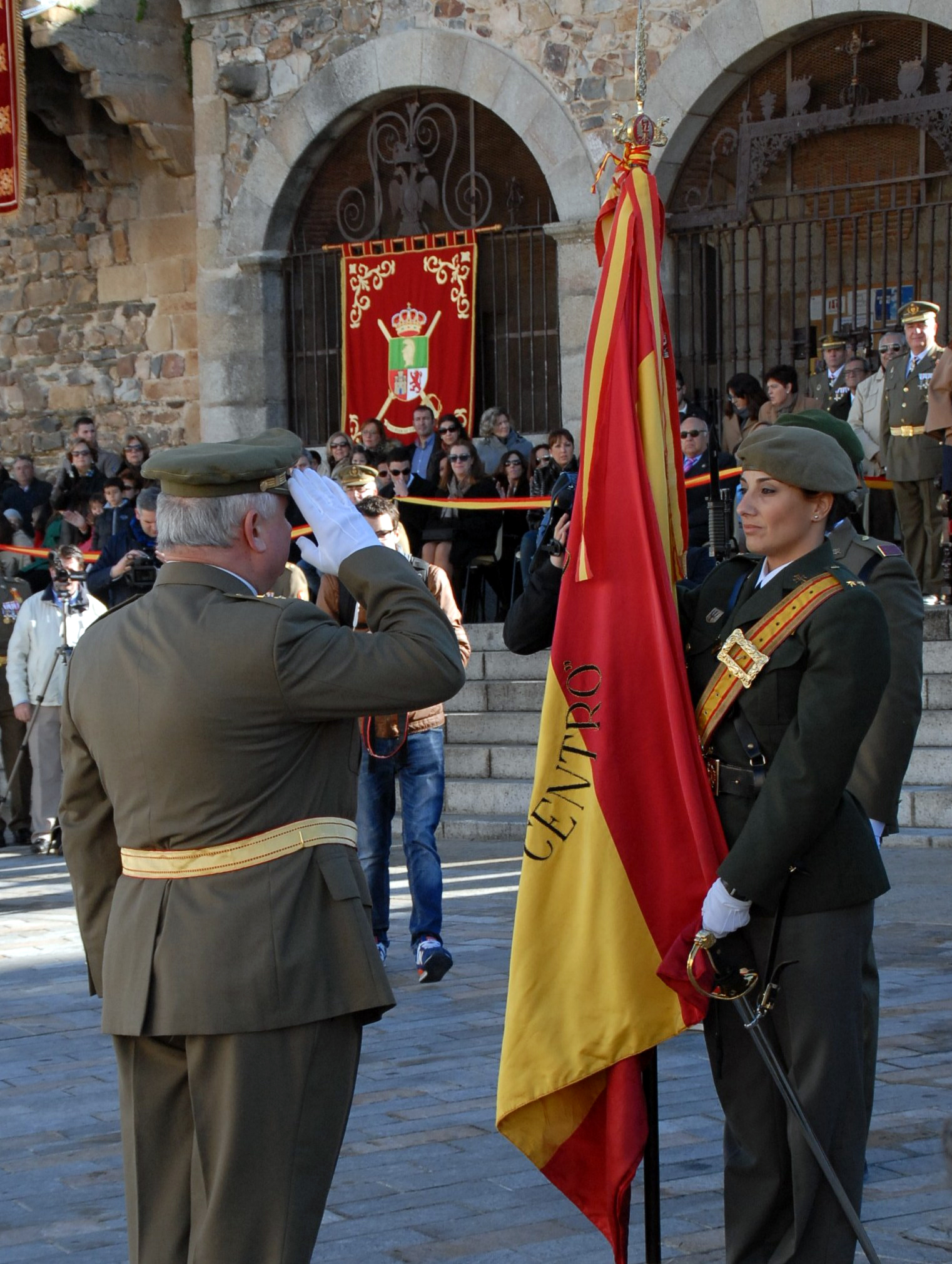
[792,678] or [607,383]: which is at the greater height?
[607,383]

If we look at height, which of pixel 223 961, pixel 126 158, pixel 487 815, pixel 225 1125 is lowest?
pixel 487 815

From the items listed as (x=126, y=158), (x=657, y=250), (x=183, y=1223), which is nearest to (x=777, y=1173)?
(x=183, y=1223)

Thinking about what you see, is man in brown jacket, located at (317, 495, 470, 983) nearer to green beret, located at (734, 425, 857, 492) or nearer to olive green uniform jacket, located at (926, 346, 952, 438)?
green beret, located at (734, 425, 857, 492)

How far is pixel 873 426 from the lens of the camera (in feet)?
38.6

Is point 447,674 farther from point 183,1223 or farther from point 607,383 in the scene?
point 607,383

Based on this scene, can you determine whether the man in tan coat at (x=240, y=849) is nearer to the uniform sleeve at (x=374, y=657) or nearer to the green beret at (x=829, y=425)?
the uniform sleeve at (x=374, y=657)

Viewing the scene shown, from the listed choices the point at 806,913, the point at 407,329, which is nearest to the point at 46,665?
the point at 407,329

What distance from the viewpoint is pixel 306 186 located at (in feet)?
54.2

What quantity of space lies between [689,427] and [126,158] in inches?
375

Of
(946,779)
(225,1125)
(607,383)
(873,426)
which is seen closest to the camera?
(225,1125)

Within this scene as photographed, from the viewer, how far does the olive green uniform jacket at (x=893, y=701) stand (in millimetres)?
4176

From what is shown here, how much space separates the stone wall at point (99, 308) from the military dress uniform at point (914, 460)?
8438mm

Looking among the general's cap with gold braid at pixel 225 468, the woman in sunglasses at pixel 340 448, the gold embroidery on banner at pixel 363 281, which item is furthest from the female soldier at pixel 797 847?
the gold embroidery on banner at pixel 363 281

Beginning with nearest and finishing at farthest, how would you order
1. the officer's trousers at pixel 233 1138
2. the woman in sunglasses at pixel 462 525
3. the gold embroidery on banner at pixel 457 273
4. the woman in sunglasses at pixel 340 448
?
the officer's trousers at pixel 233 1138 → the woman in sunglasses at pixel 462 525 → the woman in sunglasses at pixel 340 448 → the gold embroidery on banner at pixel 457 273
